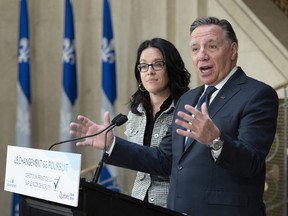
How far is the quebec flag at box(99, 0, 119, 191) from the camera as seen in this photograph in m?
7.46

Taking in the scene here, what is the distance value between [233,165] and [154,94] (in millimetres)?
A: 1229

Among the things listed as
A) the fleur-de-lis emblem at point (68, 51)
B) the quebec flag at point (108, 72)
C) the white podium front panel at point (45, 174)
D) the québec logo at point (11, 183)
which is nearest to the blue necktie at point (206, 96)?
the white podium front panel at point (45, 174)

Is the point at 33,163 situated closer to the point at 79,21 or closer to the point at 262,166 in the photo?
the point at 262,166

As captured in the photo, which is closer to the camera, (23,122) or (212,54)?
(212,54)

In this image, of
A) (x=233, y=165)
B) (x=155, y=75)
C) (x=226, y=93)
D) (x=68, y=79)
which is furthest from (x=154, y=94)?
(x=68, y=79)

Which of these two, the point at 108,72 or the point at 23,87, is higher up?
the point at 108,72

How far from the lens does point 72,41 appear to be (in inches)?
294

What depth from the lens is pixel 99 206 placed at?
232 centimetres

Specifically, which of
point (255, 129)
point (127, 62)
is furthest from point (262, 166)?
point (127, 62)

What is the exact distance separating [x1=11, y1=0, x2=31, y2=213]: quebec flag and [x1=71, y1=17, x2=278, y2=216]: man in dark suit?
4.66 m

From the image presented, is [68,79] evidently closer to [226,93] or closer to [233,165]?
[226,93]

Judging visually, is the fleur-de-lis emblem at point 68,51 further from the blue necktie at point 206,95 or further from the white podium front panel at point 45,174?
the white podium front panel at point 45,174

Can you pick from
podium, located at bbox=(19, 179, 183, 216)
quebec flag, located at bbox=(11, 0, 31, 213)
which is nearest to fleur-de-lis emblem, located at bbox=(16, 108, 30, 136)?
quebec flag, located at bbox=(11, 0, 31, 213)

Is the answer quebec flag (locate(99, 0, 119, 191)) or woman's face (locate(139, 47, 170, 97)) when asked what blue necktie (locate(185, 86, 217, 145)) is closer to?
woman's face (locate(139, 47, 170, 97))
